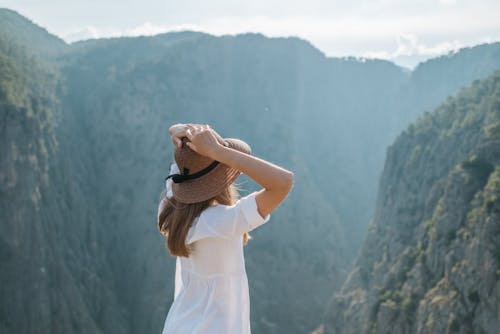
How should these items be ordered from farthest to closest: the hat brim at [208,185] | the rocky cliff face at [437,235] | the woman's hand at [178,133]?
the rocky cliff face at [437,235] → the woman's hand at [178,133] → the hat brim at [208,185]

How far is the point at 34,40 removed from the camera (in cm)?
7425

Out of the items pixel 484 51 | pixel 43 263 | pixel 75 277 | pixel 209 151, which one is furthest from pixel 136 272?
pixel 484 51

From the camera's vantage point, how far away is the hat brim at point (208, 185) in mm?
3752

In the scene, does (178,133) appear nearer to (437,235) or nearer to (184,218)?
(184,218)

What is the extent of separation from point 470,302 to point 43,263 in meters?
30.4

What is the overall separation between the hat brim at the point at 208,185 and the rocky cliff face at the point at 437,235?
20274mm

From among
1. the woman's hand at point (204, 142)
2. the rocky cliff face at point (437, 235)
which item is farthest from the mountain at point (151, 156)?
the woman's hand at point (204, 142)

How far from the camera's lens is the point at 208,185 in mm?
3768

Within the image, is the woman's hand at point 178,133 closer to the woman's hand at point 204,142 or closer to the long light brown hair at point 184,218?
the woman's hand at point 204,142

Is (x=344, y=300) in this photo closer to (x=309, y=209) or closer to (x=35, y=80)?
(x=309, y=209)

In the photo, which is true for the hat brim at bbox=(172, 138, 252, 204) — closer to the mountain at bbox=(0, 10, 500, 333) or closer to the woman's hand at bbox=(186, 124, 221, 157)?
the woman's hand at bbox=(186, 124, 221, 157)

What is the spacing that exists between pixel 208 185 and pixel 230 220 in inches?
10.9

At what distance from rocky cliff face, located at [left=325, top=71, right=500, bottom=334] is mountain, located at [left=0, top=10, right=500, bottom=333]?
12.8 m

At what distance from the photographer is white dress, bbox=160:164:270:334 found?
3705mm
